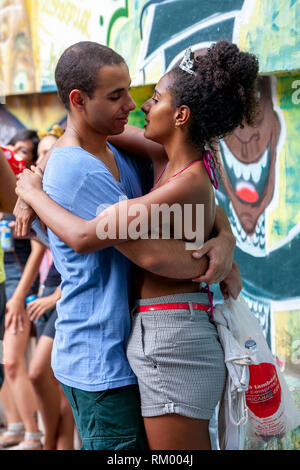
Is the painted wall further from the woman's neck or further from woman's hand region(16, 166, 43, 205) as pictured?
woman's hand region(16, 166, 43, 205)

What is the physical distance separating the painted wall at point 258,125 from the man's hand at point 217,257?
156 cm

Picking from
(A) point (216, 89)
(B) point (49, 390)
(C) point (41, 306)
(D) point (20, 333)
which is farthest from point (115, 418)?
(D) point (20, 333)

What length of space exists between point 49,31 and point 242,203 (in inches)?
80.2

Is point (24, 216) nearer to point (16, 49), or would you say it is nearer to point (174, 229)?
point (174, 229)

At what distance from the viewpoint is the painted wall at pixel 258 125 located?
3.63m

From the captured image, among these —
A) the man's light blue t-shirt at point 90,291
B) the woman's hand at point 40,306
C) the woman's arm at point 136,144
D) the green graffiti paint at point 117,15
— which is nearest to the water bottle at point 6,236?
the woman's hand at point 40,306

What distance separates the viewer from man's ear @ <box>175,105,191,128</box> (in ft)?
7.00

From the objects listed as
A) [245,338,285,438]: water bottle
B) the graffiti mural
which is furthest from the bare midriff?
the graffiti mural

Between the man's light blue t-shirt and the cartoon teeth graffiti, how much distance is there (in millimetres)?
1883

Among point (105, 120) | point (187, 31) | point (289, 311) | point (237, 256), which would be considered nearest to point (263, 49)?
point (187, 31)

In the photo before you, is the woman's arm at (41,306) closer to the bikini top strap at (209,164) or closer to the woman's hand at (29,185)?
the woman's hand at (29,185)

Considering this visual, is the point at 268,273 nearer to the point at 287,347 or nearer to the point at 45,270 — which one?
→ the point at 287,347

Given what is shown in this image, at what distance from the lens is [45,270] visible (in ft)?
15.0

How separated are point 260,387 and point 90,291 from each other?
0.78 metres
